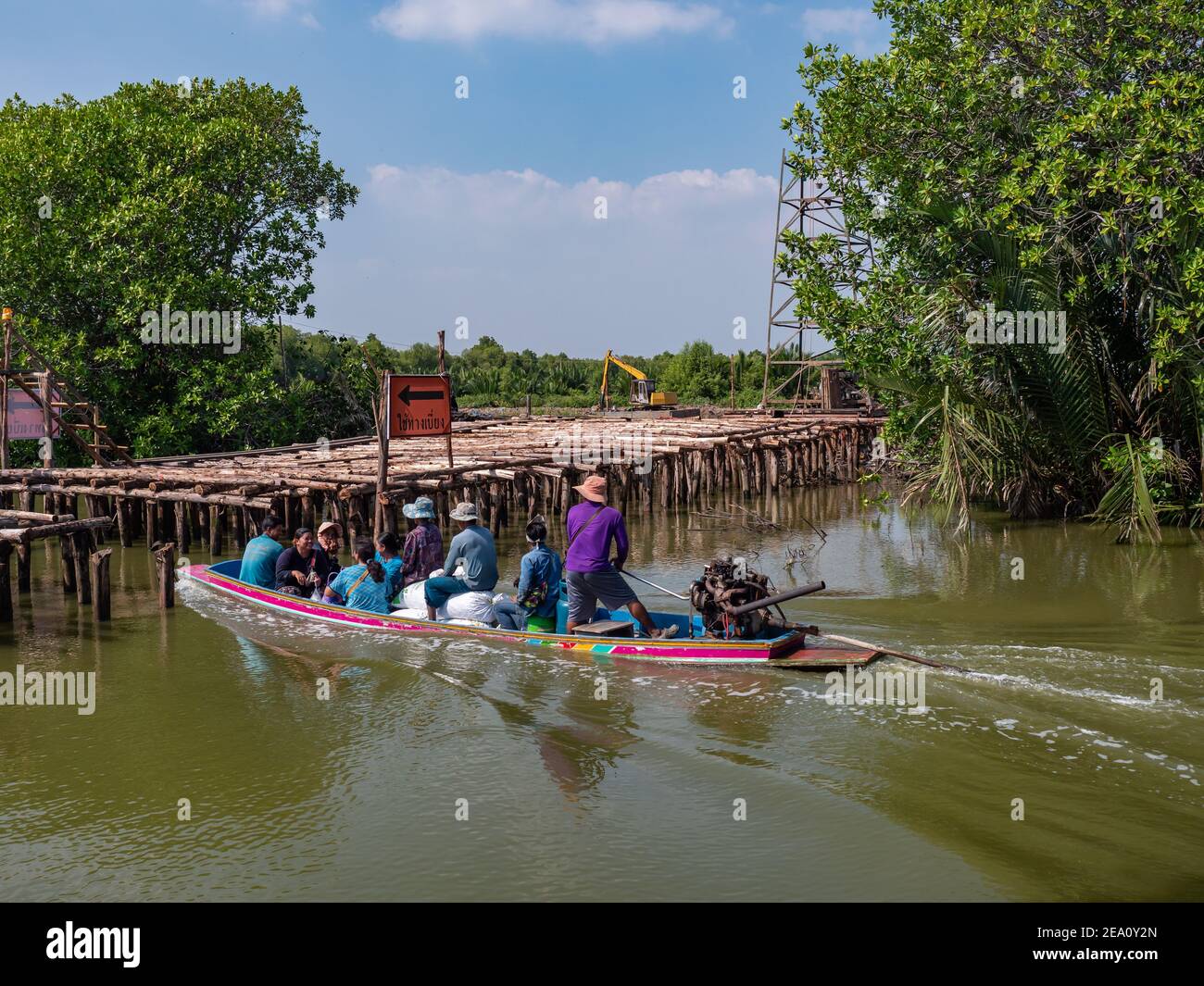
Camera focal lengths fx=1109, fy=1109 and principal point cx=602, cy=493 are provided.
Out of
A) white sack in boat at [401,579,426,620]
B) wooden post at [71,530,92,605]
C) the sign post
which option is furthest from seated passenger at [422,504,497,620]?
wooden post at [71,530,92,605]

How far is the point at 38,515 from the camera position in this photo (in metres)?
13.7

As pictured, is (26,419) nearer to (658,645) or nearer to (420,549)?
(420,549)

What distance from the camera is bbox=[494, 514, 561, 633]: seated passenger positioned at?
10.5 m

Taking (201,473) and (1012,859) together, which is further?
(201,473)

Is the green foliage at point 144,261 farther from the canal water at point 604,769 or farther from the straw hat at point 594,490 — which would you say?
the straw hat at point 594,490

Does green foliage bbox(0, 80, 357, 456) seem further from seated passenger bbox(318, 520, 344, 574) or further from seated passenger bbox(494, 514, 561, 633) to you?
seated passenger bbox(494, 514, 561, 633)

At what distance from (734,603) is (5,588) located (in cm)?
876

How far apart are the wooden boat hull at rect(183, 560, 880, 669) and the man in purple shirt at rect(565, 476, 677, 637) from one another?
350mm

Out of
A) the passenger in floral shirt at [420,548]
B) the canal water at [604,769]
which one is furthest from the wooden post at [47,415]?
the passenger in floral shirt at [420,548]

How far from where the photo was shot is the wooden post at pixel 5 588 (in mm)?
12594

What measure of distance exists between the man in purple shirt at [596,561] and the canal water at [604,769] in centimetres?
57
